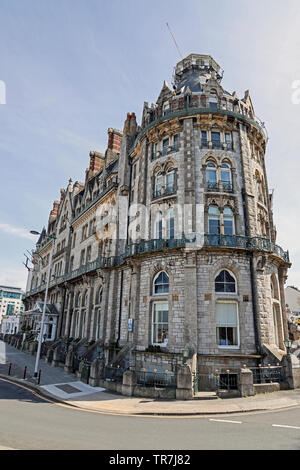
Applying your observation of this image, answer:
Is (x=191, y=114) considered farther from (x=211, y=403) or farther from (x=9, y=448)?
(x=9, y=448)

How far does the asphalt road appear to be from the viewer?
7.66 meters

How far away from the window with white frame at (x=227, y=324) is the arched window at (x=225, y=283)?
88cm

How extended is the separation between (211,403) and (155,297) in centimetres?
866

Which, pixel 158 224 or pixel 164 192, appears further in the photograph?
pixel 164 192

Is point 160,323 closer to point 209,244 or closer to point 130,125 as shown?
point 209,244

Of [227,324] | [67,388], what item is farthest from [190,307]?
[67,388]

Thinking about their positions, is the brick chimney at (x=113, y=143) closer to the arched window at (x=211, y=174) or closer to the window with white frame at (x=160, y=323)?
the arched window at (x=211, y=174)

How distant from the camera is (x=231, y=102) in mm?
25156

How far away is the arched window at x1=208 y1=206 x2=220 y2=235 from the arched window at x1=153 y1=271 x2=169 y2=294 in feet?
15.8

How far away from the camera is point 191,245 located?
1952 cm

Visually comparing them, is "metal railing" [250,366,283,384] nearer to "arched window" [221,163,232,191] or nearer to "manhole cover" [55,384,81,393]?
"manhole cover" [55,384,81,393]

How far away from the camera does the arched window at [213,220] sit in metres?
21.3

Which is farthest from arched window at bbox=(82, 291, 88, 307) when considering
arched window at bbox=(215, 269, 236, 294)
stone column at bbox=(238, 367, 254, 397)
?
stone column at bbox=(238, 367, 254, 397)

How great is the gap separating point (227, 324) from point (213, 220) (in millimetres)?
7686
